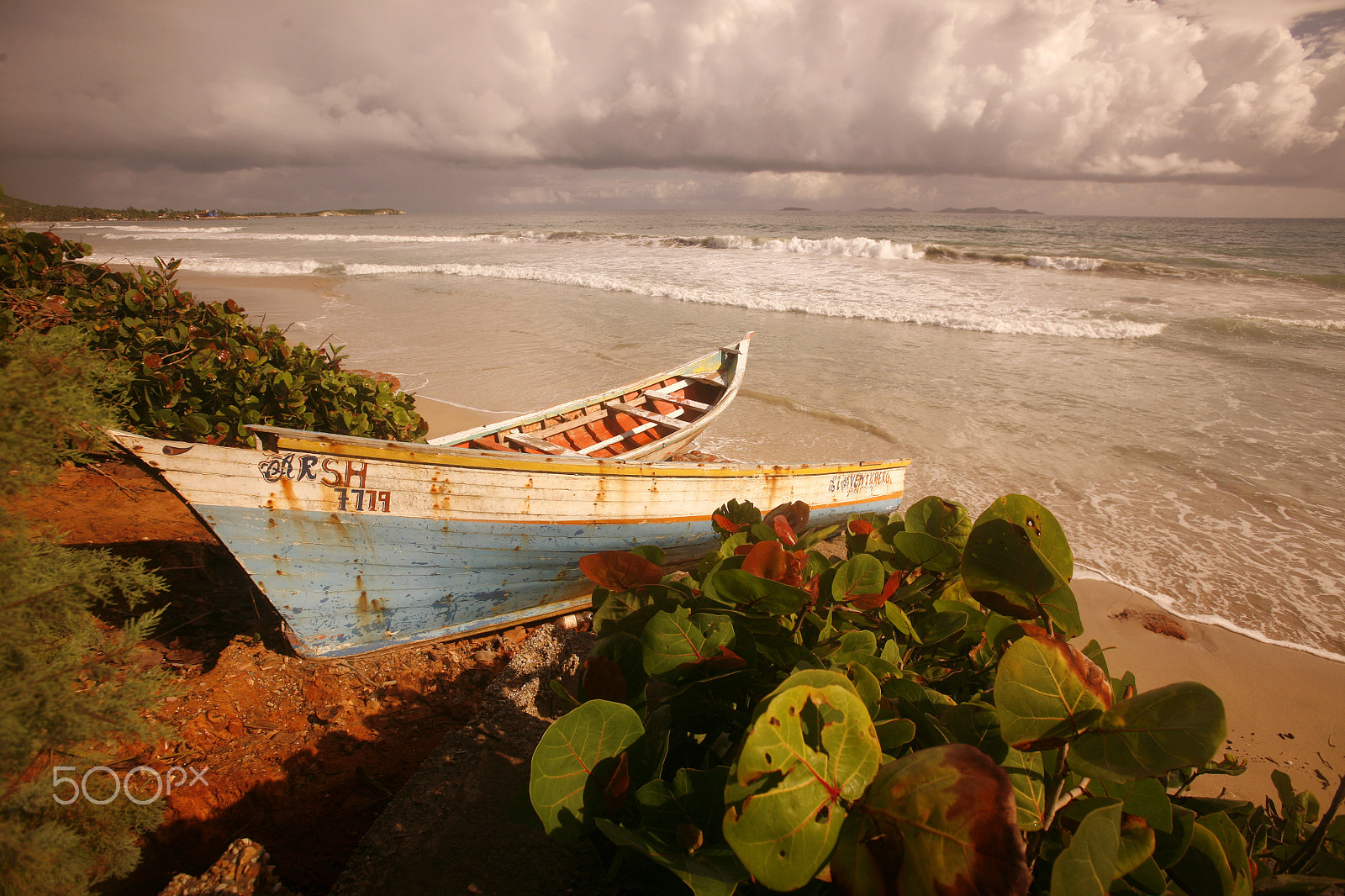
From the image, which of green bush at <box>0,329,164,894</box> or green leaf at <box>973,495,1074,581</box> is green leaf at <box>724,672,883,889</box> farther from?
green bush at <box>0,329,164,894</box>

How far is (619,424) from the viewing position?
22.8 feet

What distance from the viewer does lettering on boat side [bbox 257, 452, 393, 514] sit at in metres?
3.10

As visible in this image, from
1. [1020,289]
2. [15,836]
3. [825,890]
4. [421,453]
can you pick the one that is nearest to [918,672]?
[825,890]

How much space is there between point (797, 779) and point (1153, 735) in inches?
16.0

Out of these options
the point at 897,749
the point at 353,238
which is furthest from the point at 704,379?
the point at 353,238

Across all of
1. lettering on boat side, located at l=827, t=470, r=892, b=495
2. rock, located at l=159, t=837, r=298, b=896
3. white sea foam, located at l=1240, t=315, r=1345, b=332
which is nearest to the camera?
rock, located at l=159, t=837, r=298, b=896

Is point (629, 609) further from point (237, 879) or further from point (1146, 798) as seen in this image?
point (237, 879)

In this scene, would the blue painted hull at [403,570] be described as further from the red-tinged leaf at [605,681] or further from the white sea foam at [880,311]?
the white sea foam at [880,311]

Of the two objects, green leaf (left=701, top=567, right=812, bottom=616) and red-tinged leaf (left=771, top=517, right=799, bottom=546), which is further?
red-tinged leaf (left=771, top=517, right=799, bottom=546)

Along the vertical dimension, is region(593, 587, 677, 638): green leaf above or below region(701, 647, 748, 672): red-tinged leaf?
below

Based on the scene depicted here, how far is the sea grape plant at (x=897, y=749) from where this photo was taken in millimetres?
572

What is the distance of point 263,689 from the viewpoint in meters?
3.32

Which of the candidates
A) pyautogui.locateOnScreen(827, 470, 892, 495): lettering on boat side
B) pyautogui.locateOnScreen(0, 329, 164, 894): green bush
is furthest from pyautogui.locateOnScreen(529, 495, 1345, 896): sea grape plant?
pyautogui.locateOnScreen(827, 470, 892, 495): lettering on boat side

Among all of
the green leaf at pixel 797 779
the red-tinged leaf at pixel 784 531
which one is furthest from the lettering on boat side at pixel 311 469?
the green leaf at pixel 797 779
